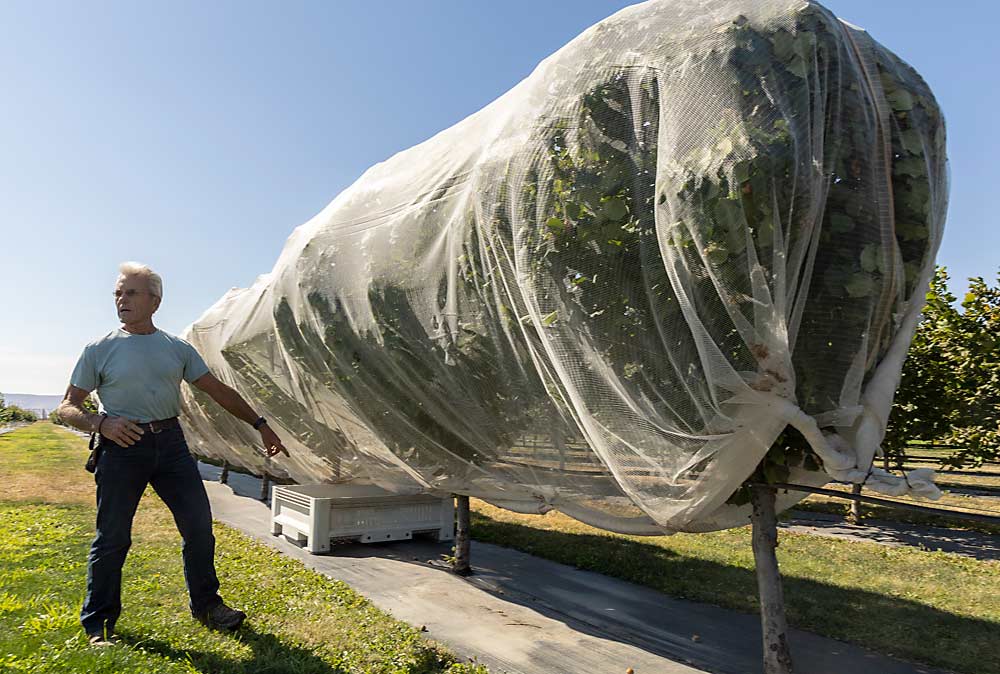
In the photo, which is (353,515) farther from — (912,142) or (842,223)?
(912,142)

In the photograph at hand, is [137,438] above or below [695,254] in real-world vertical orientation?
below

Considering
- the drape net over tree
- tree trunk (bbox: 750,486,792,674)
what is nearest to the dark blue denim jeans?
the drape net over tree

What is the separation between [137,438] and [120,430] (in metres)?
0.09

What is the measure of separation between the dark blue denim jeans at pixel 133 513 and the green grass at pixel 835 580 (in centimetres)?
363

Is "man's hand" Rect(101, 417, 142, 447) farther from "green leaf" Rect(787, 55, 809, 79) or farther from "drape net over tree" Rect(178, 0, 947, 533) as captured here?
"green leaf" Rect(787, 55, 809, 79)

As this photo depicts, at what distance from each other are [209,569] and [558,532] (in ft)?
16.2

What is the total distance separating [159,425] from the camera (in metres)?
3.77

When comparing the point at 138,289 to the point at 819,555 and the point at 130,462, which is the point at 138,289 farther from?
the point at 819,555

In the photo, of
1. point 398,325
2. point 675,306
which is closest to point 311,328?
point 398,325

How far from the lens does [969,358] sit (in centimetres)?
830

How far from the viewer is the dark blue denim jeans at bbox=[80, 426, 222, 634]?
352cm

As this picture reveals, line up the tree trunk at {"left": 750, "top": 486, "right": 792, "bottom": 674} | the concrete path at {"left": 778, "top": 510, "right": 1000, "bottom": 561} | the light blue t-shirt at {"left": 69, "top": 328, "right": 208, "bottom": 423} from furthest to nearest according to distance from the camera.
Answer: the concrete path at {"left": 778, "top": 510, "right": 1000, "bottom": 561} → the light blue t-shirt at {"left": 69, "top": 328, "right": 208, "bottom": 423} → the tree trunk at {"left": 750, "top": 486, "right": 792, "bottom": 674}

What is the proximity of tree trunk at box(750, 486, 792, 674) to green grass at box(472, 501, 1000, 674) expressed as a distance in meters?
1.24

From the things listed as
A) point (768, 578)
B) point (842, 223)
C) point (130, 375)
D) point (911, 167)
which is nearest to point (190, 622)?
point (130, 375)
